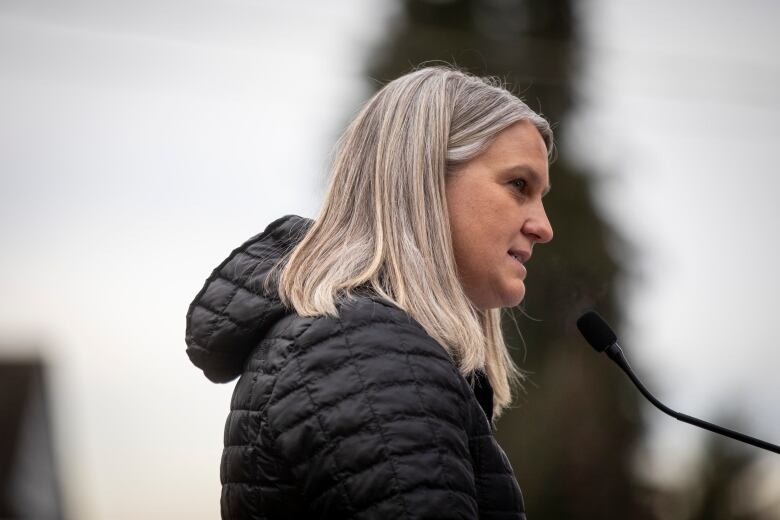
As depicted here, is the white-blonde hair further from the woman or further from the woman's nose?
the woman's nose

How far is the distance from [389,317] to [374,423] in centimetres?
15

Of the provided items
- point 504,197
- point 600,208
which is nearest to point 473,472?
point 504,197

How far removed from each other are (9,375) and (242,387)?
13.1 feet

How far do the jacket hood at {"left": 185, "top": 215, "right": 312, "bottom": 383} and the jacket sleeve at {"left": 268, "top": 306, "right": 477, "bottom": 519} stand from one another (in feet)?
0.45

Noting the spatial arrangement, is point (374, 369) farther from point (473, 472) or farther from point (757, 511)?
point (757, 511)

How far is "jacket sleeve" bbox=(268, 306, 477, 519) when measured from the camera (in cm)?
107

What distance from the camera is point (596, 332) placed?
66.9 inches

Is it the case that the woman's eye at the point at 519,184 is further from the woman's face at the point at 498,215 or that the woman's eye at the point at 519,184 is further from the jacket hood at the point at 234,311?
the jacket hood at the point at 234,311

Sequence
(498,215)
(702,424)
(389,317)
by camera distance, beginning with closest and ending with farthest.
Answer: (389,317) < (498,215) < (702,424)

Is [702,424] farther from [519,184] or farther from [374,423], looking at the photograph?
[374,423]

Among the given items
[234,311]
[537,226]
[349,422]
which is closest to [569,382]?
[537,226]

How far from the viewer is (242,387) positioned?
51.2 inches

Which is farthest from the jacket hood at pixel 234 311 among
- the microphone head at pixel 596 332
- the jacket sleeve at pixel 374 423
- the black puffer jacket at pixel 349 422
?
the microphone head at pixel 596 332

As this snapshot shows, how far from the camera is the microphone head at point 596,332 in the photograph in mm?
1692
